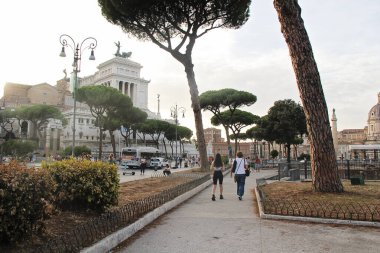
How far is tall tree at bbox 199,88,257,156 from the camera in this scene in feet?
142

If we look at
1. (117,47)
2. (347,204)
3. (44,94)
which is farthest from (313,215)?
(44,94)

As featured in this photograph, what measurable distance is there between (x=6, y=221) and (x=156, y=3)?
18224 millimetres

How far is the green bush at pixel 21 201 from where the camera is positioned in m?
3.90

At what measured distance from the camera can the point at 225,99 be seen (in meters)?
43.9

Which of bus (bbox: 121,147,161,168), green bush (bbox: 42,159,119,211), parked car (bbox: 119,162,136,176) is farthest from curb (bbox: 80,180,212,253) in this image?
bus (bbox: 121,147,161,168)

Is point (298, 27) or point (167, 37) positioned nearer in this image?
point (298, 27)

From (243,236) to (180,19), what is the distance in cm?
1775

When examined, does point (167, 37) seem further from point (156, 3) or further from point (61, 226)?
point (61, 226)

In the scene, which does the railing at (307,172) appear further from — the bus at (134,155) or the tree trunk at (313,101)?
the bus at (134,155)

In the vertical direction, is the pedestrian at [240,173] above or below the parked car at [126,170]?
above

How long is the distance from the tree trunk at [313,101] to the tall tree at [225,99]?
109ft

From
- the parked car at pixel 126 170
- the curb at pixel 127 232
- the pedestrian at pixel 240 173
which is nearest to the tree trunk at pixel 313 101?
the pedestrian at pixel 240 173

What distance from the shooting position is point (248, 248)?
5277 millimetres

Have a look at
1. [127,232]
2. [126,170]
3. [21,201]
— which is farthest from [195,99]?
[21,201]
